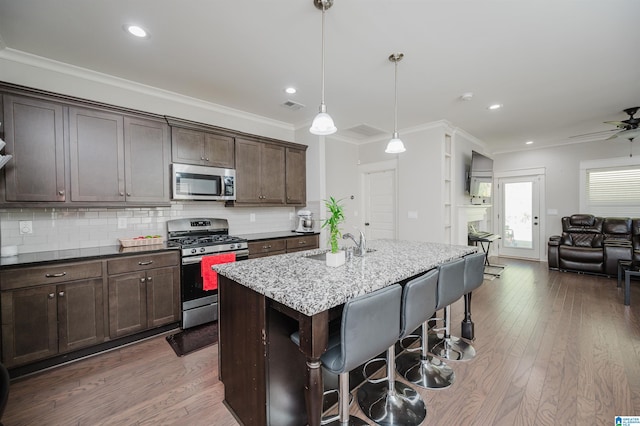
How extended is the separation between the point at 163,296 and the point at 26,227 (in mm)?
1400

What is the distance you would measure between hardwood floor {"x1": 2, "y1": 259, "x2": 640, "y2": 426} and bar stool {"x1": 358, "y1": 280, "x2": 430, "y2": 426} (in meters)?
0.09

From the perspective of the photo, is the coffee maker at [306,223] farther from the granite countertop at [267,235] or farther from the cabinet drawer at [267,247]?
the cabinet drawer at [267,247]

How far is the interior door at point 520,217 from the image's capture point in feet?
21.2

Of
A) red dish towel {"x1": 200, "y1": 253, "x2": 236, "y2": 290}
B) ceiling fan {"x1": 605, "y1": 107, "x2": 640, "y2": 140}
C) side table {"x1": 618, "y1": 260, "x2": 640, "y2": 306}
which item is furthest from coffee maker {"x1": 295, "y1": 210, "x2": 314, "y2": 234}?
ceiling fan {"x1": 605, "y1": 107, "x2": 640, "y2": 140}

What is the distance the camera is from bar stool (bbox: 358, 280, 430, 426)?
1621mm

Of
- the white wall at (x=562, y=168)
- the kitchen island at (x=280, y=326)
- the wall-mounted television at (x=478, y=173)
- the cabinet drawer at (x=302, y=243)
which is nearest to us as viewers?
the kitchen island at (x=280, y=326)

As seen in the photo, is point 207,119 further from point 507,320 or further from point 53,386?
point 507,320

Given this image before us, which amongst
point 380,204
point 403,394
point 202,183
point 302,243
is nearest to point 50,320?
point 202,183

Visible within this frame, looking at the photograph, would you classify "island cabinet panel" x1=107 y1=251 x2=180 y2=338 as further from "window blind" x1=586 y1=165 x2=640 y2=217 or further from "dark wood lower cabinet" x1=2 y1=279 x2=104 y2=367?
"window blind" x1=586 y1=165 x2=640 y2=217

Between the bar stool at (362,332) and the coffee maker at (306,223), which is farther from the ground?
the coffee maker at (306,223)

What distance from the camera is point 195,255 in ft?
9.74

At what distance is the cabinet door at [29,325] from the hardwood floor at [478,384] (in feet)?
0.67

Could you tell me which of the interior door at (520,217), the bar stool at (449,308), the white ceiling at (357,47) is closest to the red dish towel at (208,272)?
the white ceiling at (357,47)

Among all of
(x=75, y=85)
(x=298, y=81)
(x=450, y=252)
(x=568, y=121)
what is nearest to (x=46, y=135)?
(x=75, y=85)
